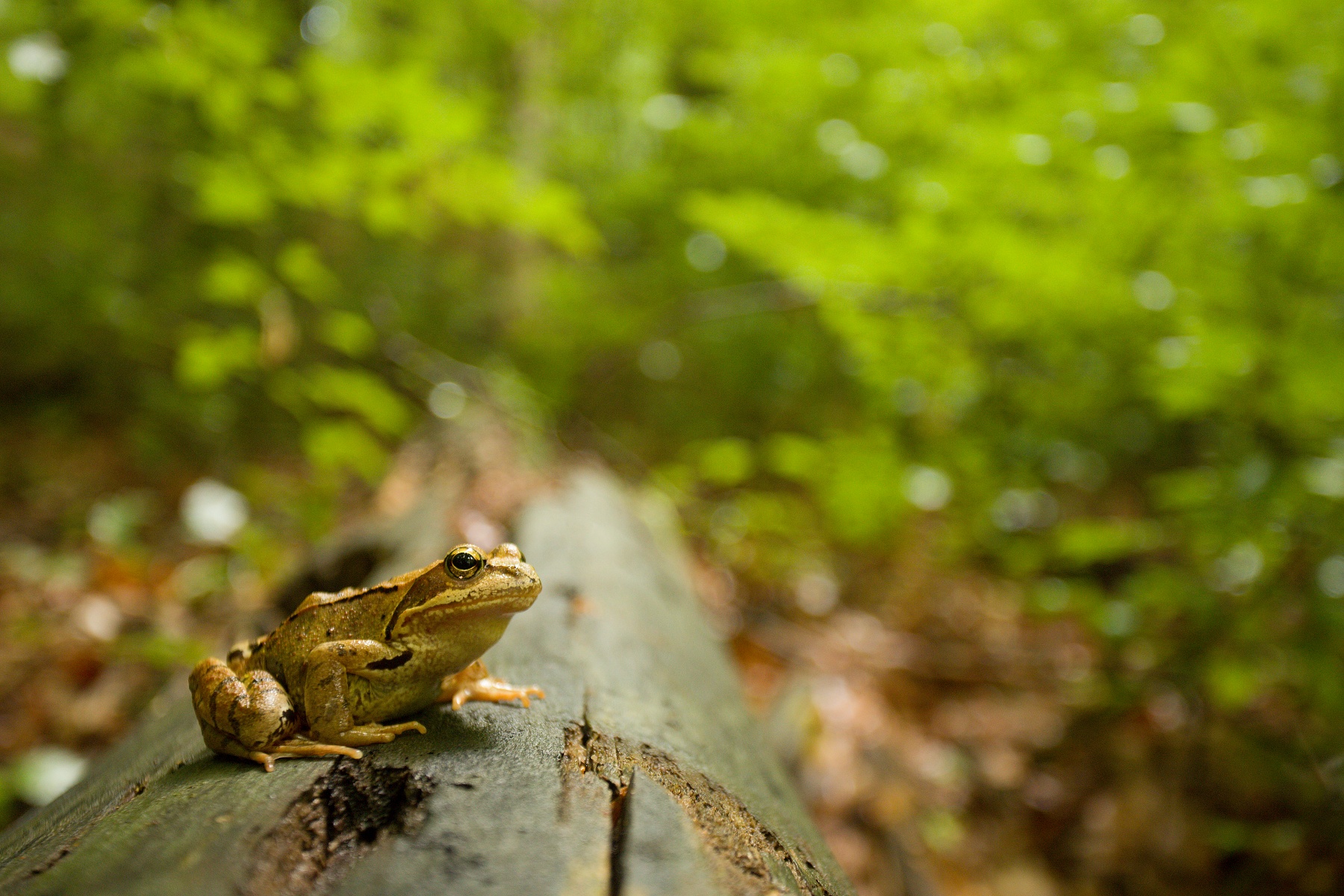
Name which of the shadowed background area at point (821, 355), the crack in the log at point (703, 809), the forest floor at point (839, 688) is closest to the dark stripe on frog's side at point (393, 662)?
the crack in the log at point (703, 809)

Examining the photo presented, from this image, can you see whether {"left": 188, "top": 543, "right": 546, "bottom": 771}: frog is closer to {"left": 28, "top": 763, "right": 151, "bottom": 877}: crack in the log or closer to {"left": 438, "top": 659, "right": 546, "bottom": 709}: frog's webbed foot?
{"left": 438, "top": 659, "right": 546, "bottom": 709}: frog's webbed foot

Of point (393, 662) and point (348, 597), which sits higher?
A: point (348, 597)

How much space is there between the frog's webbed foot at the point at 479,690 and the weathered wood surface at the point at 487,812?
0.09 ft

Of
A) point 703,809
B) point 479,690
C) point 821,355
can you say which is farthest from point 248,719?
point 821,355

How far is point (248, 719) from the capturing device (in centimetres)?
139

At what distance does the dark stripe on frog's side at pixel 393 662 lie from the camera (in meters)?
1.52

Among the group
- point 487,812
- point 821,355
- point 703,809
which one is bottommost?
point 703,809

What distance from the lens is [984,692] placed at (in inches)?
187

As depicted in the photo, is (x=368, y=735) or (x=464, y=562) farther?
(x=464, y=562)

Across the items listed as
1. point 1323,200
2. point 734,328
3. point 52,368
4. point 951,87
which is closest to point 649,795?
point 1323,200

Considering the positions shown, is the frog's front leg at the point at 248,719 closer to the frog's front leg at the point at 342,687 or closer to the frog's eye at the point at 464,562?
the frog's front leg at the point at 342,687

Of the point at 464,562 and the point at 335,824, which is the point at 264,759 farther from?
the point at 464,562

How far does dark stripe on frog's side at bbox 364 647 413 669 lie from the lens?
59.9 inches

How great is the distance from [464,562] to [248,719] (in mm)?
521
